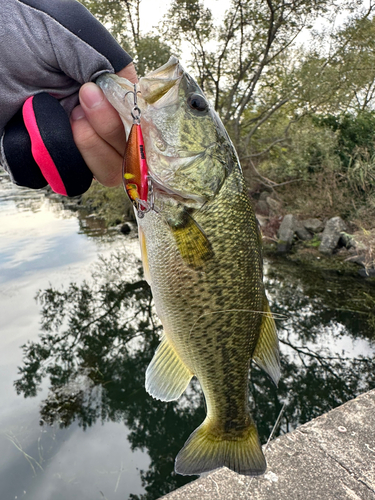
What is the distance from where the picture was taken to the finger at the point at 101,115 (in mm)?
1204

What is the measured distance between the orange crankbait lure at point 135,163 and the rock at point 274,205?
14.7 metres

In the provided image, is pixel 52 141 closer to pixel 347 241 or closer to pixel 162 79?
pixel 162 79

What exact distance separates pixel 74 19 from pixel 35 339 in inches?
351

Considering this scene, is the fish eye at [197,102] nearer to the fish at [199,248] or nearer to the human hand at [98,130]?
the fish at [199,248]

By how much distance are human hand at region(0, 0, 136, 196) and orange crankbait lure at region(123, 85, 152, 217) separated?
13 centimetres

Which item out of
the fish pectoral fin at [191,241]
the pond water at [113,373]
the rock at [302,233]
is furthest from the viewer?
the rock at [302,233]

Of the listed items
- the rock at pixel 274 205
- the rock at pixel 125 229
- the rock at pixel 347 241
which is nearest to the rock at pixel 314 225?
the rock at pixel 347 241

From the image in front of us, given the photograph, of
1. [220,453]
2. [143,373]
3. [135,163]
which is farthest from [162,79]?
[143,373]

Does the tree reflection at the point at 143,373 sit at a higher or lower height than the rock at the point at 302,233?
lower

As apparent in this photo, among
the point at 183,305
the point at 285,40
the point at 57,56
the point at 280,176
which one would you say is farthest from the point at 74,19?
the point at 285,40

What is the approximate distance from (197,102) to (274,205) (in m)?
14.8

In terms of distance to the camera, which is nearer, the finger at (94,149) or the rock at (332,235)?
the finger at (94,149)

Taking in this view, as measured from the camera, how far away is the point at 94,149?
4.25 ft

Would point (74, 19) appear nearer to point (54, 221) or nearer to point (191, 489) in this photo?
point (191, 489)
